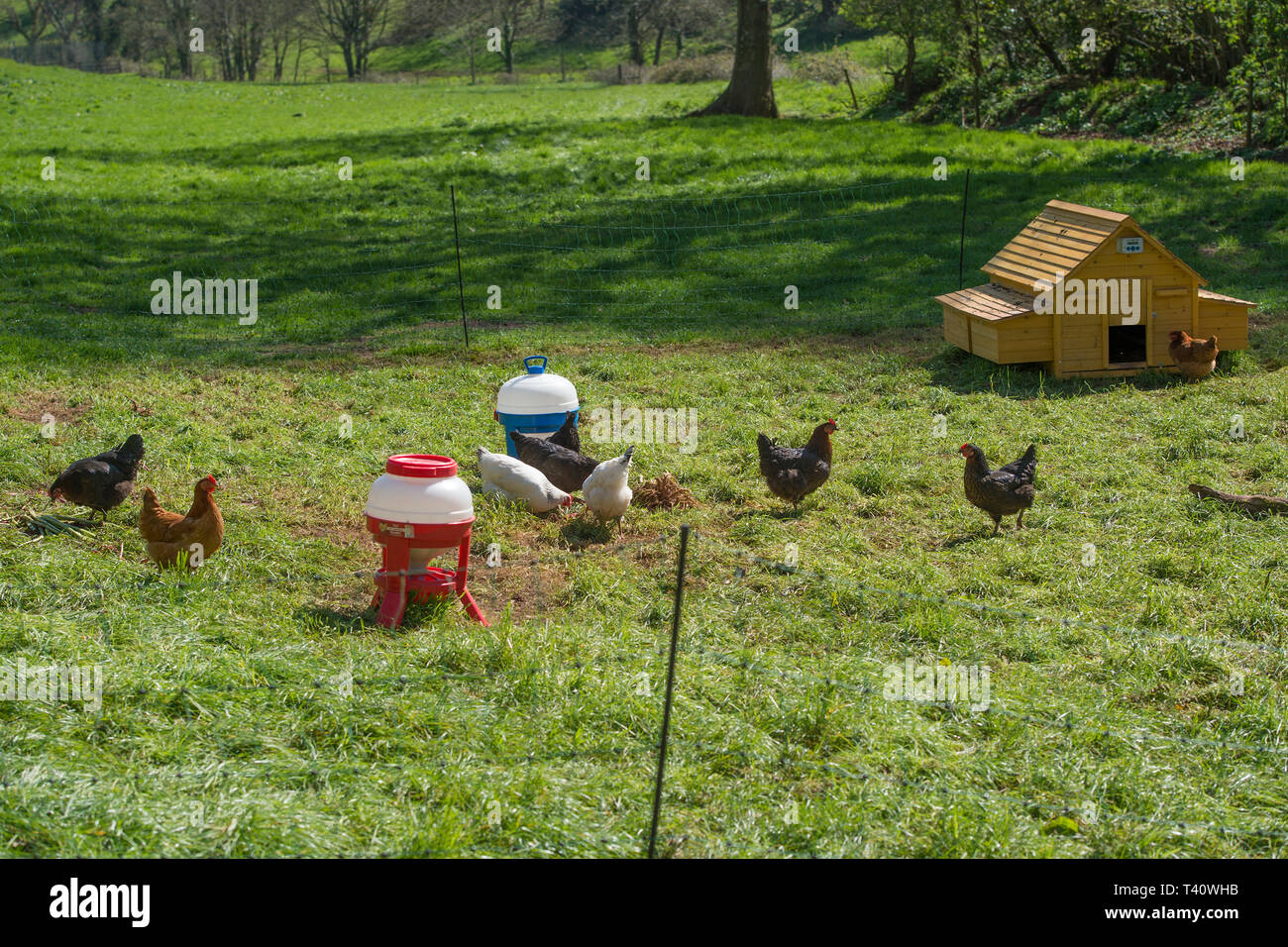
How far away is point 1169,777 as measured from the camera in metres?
4.56

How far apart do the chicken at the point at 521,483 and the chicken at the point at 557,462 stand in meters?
0.22

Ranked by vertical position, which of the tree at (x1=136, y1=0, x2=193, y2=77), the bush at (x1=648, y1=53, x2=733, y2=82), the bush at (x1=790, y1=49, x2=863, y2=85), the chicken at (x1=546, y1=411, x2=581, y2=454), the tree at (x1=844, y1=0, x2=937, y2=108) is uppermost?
the tree at (x1=136, y1=0, x2=193, y2=77)

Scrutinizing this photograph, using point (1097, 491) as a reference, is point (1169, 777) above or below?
below

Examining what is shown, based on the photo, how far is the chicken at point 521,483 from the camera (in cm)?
789

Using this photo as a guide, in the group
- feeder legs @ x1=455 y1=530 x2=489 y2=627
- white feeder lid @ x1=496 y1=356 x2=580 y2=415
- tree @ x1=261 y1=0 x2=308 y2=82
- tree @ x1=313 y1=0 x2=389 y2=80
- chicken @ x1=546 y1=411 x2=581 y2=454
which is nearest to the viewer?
feeder legs @ x1=455 y1=530 x2=489 y2=627

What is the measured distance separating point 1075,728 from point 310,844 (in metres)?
3.18

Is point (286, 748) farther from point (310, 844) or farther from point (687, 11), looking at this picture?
point (687, 11)

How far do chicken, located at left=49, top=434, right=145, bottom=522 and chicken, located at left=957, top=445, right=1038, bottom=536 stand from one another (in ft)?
18.0

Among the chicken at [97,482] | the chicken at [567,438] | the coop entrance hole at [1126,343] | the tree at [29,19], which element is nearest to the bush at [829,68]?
the coop entrance hole at [1126,343]

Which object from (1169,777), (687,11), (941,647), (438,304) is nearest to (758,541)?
(941,647)

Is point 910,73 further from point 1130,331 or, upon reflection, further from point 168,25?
point 168,25

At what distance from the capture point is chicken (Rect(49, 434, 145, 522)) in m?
7.25

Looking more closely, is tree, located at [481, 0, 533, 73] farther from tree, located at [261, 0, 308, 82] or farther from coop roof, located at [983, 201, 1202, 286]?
coop roof, located at [983, 201, 1202, 286]

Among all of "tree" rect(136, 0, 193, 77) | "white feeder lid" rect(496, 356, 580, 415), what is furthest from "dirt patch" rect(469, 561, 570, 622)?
"tree" rect(136, 0, 193, 77)
